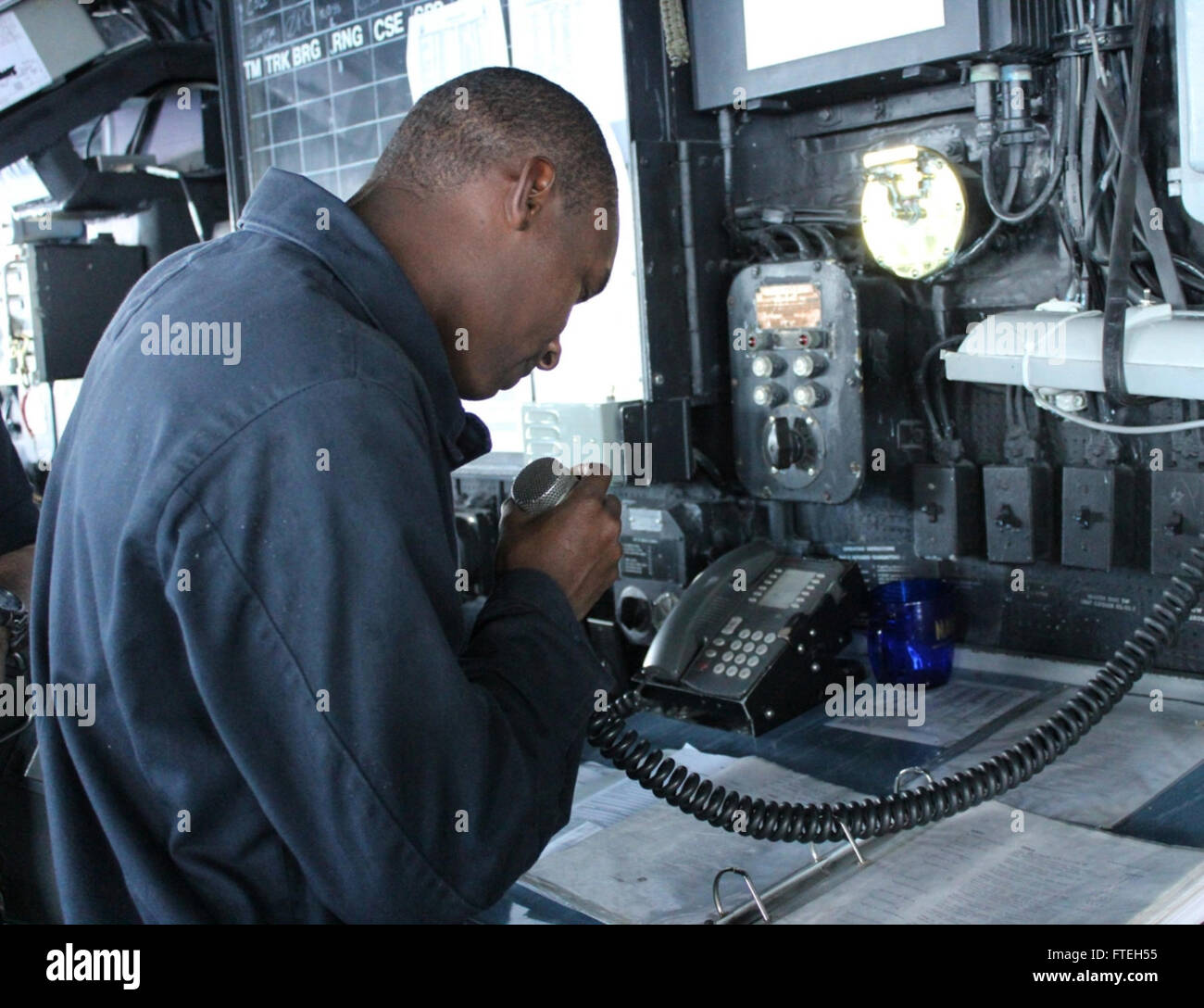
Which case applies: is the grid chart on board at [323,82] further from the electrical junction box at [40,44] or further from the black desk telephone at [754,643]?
the black desk telephone at [754,643]

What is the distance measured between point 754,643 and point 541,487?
86cm

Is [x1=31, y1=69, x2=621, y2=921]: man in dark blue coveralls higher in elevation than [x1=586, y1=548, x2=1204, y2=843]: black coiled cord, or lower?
higher

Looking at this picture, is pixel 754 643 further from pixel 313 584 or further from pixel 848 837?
pixel 313 584

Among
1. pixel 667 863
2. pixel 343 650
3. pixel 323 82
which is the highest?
pixel 323 82

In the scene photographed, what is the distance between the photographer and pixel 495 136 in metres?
1.13

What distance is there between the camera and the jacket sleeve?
866mm

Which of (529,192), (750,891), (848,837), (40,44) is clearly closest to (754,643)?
(848,837)

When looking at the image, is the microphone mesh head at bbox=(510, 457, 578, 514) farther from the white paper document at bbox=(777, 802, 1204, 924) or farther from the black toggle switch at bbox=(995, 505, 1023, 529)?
the black toggle switch at bbox=(995, 505, 1023, 529)

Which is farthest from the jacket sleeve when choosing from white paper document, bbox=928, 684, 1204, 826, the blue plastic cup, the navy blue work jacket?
the blue plastic cup

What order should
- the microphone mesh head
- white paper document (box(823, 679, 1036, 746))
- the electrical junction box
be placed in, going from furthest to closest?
the electrical junction box
white paper document (box(823, 679, 1036, 746))
the microphone mesh head

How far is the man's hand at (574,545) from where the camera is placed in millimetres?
1172

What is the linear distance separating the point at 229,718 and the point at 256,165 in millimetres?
2627

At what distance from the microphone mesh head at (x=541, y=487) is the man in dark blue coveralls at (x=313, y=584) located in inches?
8.6

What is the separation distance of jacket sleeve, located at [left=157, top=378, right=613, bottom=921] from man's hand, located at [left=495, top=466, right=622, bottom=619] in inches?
9.0
